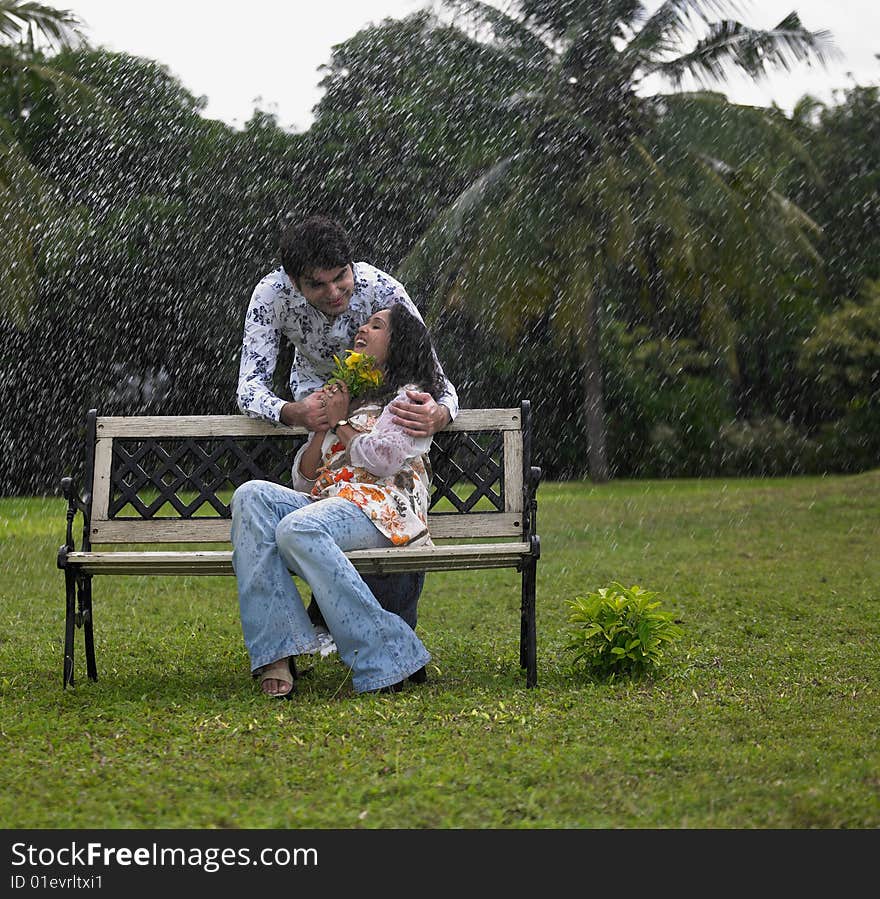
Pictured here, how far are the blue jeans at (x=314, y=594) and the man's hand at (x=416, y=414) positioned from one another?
0.42 meters

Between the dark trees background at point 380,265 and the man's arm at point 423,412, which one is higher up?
the dark trees background at point 380,265

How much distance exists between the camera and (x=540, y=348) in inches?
1016

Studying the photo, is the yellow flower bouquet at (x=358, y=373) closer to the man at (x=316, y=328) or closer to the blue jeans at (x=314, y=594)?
the man at (x=316, y=328)

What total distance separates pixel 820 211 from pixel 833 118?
1.94 m

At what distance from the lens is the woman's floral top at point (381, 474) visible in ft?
16.2

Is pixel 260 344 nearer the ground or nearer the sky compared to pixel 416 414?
nearer the sky

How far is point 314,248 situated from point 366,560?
1.16 meters

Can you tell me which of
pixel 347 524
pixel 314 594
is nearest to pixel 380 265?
pixel 347 524

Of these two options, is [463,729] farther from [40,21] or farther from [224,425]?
[40,21]

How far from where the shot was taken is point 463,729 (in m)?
4.21

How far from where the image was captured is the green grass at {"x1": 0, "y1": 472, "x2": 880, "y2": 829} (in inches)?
131

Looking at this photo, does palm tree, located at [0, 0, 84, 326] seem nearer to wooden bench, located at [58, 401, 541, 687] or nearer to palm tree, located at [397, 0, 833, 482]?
palm tree, located at [397, 0, 833, 482]

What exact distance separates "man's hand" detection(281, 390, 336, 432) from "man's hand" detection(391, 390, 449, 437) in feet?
0.86

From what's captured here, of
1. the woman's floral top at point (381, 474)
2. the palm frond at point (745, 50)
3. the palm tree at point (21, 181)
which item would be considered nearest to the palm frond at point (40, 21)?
the palm tree at point (21, 181)
